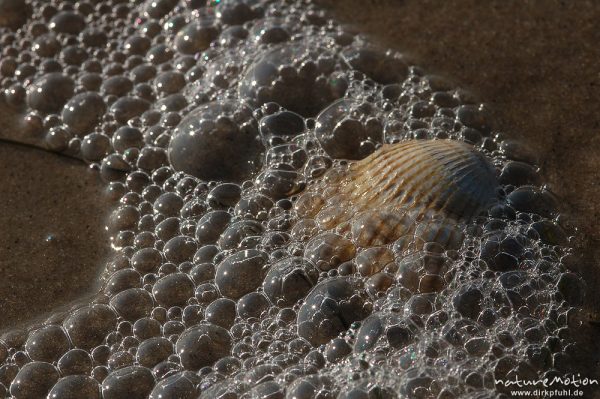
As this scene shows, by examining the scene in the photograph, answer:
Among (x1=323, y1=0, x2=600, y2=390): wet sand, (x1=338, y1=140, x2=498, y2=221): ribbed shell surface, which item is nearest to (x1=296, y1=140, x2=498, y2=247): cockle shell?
(x1=338, y1=140, x2=498, y2=221): ribbed shell surface

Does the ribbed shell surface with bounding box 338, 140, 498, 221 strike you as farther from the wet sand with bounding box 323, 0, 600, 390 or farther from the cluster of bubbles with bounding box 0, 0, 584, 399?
the wet sand with bounding box 323, 0, 600, 390

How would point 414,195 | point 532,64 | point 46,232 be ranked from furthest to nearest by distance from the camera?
point 532,64, point 46,232, point 414,195

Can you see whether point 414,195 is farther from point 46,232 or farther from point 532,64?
point 46,232

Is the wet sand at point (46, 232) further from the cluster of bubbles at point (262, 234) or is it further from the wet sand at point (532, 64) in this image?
the wet sand at point (532, 64)

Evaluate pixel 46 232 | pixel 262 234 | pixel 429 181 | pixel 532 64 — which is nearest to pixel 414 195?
pixel 429 181

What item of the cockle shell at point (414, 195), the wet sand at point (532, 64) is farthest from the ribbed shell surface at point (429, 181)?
the wet sand at point (532, 64)

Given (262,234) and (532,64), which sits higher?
(532,64)

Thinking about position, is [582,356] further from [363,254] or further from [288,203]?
[288,203]
